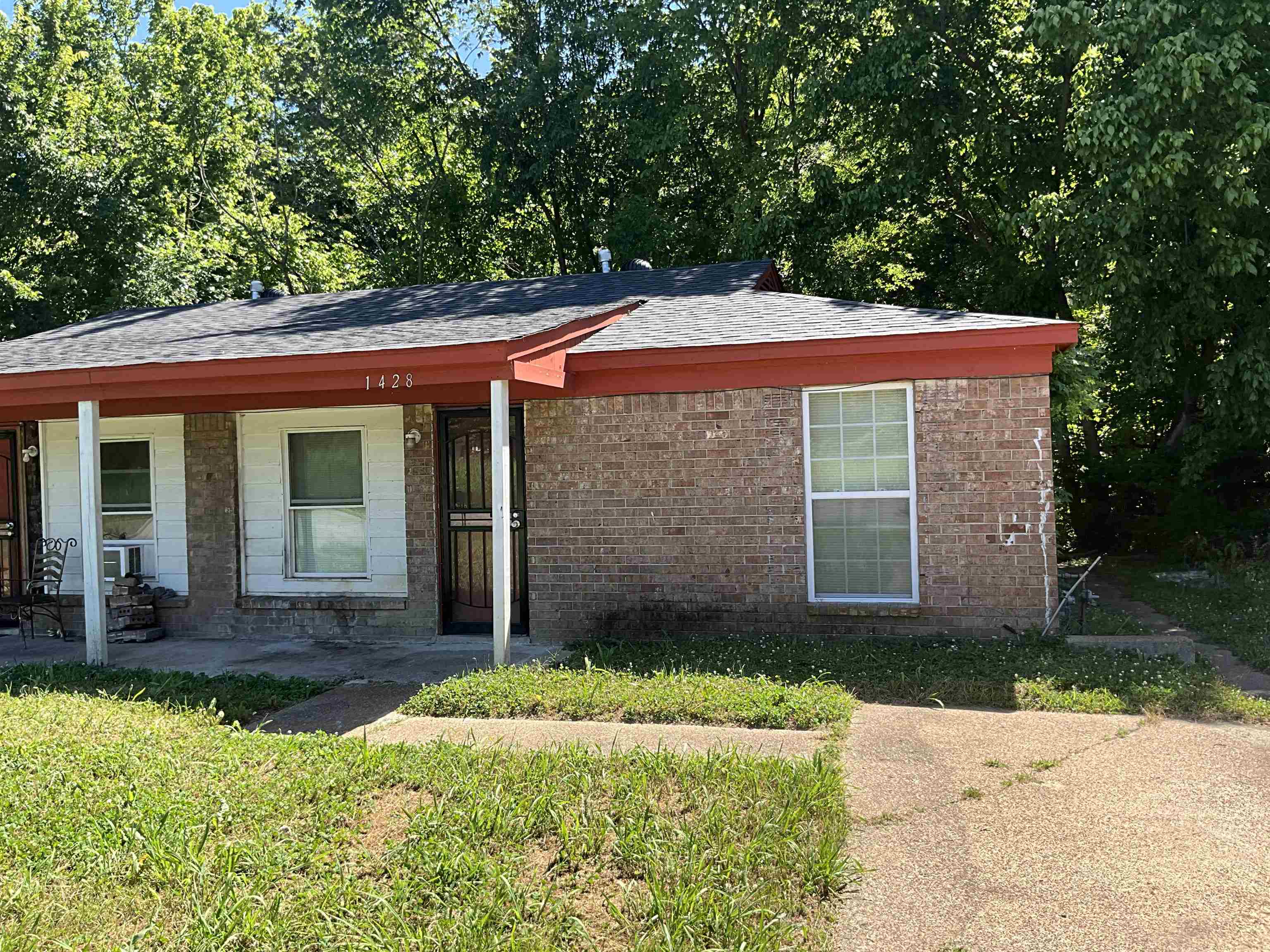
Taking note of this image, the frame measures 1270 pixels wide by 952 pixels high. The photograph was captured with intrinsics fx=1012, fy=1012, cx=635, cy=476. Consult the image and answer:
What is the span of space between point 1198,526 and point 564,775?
12994 millimetres

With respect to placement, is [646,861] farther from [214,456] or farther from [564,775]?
[214,456]

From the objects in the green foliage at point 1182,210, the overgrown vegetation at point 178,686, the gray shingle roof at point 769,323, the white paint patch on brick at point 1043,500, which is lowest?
the overgrown vegetation at point 178,686

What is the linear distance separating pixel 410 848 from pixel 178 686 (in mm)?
4071

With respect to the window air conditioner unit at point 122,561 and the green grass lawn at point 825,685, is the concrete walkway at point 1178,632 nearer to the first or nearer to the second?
the green grass lawn at point 825,685

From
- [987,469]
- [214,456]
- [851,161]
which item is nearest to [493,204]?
[851,161]

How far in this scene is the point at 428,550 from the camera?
959 cm

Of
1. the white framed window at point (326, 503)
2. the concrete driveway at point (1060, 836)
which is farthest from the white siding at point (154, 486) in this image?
the concrete driveway at point (1060, 836)

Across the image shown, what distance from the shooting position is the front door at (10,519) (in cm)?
1110

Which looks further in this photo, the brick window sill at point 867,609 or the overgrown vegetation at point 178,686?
the brick window sill at point 867,609

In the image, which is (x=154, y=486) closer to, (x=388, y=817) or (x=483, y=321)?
(x=483, y=321)

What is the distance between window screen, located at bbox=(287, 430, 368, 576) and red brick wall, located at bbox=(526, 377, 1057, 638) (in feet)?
6.74

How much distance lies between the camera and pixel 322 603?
988 cm

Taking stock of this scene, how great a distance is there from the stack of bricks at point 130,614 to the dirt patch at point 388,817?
6.26m

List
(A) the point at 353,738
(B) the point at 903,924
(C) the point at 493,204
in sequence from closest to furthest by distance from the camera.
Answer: (B) the point at 903,924, (A) the point at 353,738, (C) the point at 493,204
